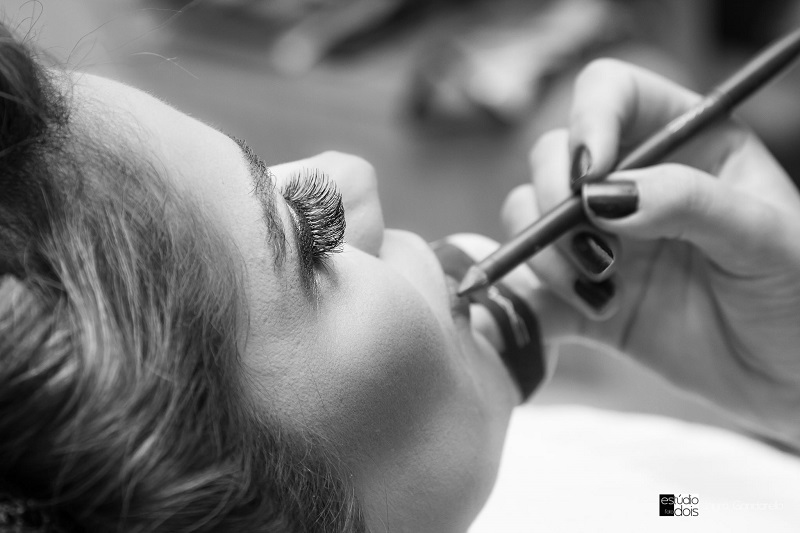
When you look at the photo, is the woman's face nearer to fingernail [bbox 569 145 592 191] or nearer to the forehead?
the forehead

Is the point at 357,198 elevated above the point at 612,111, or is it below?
below

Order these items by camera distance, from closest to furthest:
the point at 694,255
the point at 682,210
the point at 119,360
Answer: the point at 119,360 < the point at 682,210 < the point at 694,255

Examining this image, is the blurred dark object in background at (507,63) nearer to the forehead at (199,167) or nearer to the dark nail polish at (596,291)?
the dark nail polish at (596,291)

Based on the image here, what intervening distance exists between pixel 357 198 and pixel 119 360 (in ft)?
0.68

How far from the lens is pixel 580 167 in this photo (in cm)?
56

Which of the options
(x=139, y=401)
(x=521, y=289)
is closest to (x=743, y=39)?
(x=521, y=289)

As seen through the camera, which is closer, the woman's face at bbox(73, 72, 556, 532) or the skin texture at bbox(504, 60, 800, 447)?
the woman's face at bbox(73, 72, 556, 532)

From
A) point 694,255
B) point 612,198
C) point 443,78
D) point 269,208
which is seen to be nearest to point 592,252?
point 612,198

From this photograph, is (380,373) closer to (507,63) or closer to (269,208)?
(269,208)

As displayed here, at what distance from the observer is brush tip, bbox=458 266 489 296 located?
504mm

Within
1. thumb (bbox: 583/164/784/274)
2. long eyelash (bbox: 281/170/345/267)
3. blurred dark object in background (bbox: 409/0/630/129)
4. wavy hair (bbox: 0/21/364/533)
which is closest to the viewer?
wavy hair (bbox: 0/21/364/533)

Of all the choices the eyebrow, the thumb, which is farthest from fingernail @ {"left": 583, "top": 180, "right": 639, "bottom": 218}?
the eyebrow

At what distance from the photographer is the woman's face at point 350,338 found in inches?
15.0

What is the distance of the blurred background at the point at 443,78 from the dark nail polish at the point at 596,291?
40 centimetres
